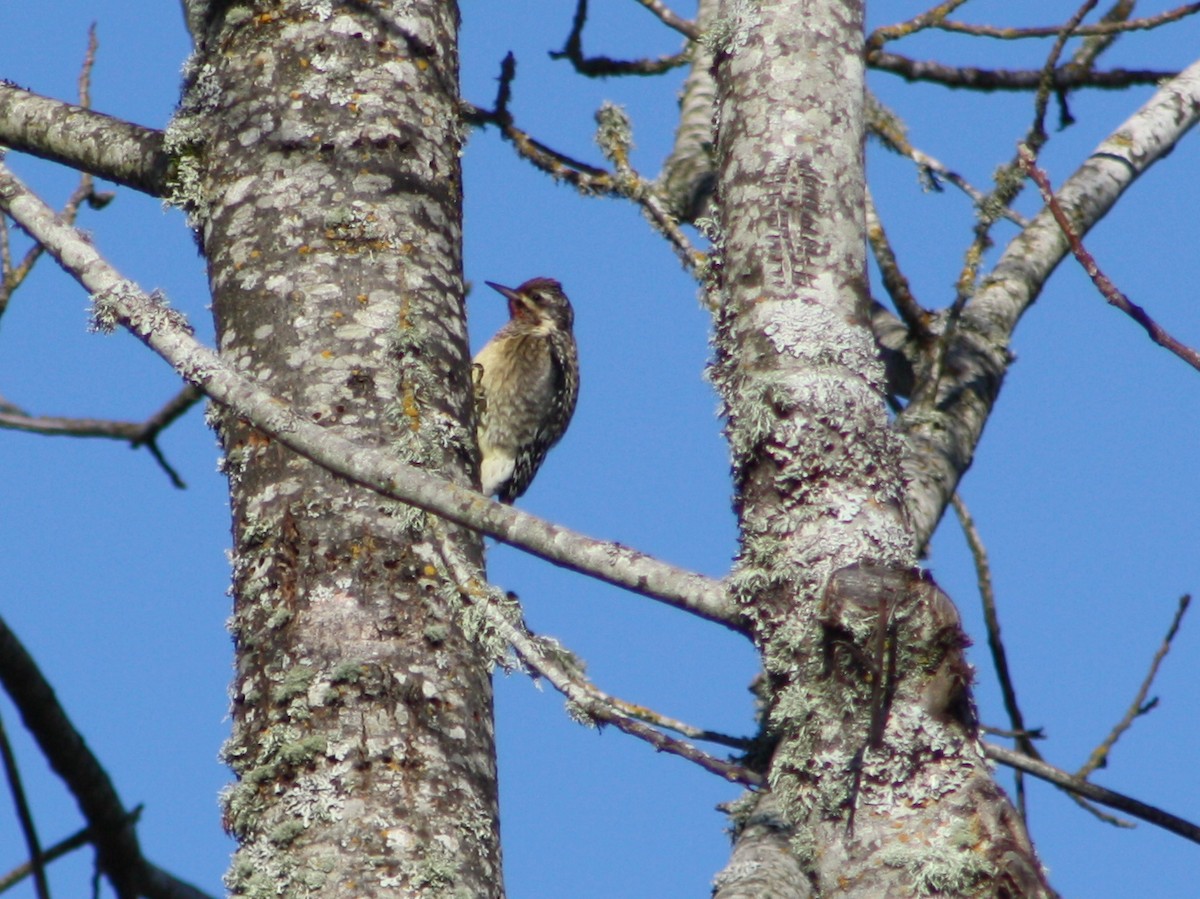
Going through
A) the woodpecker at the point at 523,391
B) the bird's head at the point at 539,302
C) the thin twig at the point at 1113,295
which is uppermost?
the bird's head at the point at 539,302

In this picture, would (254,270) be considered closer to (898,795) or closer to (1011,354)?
(898,795)

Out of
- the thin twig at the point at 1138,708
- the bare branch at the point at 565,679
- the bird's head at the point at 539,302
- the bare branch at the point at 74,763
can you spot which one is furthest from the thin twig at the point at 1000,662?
the bird's head at the point at 539,302

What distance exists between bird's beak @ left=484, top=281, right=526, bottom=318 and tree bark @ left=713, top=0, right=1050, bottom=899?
4980 millimetres

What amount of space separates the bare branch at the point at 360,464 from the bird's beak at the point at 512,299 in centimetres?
490

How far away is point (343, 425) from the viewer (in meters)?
2.59

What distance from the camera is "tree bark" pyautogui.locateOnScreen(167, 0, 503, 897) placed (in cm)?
232

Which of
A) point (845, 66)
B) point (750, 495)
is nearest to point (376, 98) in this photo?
point (845, 66)

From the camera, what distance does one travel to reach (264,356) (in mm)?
2686

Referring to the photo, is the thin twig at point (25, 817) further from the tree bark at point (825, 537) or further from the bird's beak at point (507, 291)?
the bird's beak at point (507, 291)

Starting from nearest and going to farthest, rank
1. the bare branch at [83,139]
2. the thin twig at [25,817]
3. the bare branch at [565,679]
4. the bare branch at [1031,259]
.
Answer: the thin twig at [25,817]
the bare branch at [565,679]
the bare branch at [83,139]
the bare branch at [1031,259]

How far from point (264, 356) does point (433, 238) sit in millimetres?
409

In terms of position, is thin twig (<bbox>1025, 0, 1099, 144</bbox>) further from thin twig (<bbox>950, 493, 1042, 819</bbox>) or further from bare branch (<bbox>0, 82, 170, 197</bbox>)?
bare branch (<bbox>0, 82, 170, 197</bbox>)

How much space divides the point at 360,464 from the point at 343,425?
0.68 meters

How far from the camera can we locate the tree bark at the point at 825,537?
1.65m
